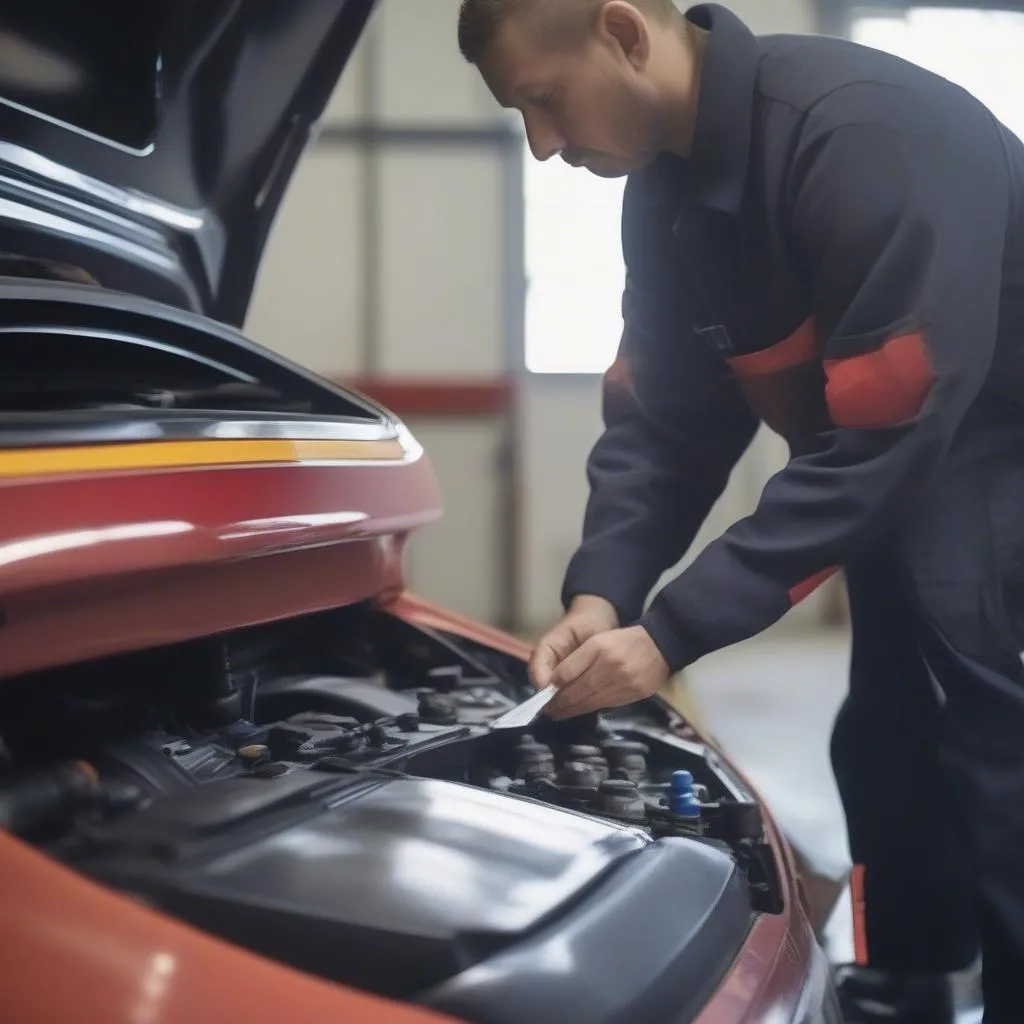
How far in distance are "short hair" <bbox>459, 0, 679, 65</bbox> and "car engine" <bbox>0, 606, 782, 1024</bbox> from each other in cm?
58

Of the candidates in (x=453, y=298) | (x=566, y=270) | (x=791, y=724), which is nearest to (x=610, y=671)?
(x=791, y=724)

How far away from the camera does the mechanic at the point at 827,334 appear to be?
0.90 metres

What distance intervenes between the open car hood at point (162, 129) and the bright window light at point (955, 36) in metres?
3.20

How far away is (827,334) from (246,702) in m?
0.61

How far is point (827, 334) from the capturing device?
3.23ft

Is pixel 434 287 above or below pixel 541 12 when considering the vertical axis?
below

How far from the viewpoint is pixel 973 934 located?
1283 millimetres

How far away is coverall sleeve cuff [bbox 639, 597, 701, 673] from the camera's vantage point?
92 cm

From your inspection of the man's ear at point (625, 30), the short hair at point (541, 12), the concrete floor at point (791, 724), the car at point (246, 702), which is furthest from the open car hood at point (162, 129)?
the concrete floor at point (791, 724)

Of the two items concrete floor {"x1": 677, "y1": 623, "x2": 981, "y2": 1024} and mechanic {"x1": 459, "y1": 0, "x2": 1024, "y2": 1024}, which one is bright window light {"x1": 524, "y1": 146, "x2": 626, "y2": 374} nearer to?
concrete floor {"x1": 677, "y1": 623, "x2": 981, "y2": 1024}

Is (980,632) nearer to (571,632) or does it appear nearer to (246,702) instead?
(571,632)

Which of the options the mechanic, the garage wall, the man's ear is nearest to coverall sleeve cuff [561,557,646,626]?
the mechanic

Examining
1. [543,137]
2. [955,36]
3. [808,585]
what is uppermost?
[955,36]

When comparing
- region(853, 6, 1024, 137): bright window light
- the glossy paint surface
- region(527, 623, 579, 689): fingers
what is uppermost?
region(853, 6, 1024, 137): bright window light
